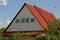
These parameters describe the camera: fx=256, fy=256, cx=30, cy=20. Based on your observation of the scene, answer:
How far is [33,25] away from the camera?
42938 millimetres

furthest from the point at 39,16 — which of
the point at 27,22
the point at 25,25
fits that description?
the point at 25,25

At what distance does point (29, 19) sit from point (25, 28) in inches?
65.8

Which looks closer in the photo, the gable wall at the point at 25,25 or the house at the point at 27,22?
the house at the point at 27,22

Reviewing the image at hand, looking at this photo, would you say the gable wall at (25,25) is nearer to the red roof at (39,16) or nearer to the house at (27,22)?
the house at (27,22)

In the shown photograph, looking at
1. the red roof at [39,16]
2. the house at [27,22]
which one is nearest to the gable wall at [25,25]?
the house at [27,22]

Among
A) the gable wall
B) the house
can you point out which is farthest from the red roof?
the gable wall

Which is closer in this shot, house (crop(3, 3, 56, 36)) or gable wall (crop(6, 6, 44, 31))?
house (crop(3, 3, 56, 36))

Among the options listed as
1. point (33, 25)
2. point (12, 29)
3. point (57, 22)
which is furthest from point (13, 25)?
point (57, 22)

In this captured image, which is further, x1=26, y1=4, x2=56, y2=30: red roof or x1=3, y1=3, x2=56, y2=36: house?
x1=26, y1=4, x2=56, y2=30: red roof

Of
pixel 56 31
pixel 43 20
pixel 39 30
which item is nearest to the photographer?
pixel 56 31

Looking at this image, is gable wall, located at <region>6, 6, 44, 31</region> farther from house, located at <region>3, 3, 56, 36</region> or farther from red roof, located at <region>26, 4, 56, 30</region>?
red roof, located at <region>26, 4, 56, 30</region>

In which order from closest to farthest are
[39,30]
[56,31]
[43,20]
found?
[56,31], [39,30], [43,20]

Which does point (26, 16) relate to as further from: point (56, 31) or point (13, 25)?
point (56, 31)

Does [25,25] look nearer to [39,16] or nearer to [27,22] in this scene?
[27,22]
